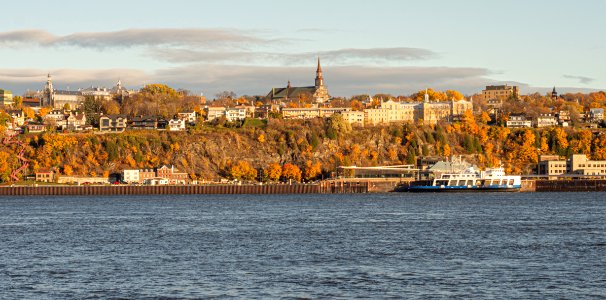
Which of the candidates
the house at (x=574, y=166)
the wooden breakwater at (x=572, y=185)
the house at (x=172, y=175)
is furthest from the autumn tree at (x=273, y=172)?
the house at (x=574, y=166)

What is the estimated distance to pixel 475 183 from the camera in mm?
152500

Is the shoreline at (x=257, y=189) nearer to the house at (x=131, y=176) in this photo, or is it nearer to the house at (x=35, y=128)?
the house at (x=131, y=176)

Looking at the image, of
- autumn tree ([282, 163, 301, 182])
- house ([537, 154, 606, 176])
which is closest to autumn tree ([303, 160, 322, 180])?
autumn tree ([282, 163, 301, 182])

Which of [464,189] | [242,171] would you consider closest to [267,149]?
[242,171]

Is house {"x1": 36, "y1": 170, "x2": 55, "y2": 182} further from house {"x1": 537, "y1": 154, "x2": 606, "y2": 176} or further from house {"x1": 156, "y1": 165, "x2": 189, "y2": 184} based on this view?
house {"x1": 537, "y1": 154, "x2": 606, "y2": 176}

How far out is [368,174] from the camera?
17800cm

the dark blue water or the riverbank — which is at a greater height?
the dark blue water

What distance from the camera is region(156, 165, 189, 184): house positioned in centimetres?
16888

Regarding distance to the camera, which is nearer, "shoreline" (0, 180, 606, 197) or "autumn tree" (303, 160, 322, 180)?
"shoreline" (0, 180, 606, 197)

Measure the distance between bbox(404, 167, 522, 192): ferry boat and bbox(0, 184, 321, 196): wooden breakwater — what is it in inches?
745

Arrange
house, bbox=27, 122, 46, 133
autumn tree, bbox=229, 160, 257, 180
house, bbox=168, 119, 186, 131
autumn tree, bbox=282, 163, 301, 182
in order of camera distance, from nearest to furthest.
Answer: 1. autumn tree, bbox=229, 160, 257, 180
2. autumn tree, bbox=282, 163, 301, 182
3. house, bbox=27, 122, 46, 133
4. house, bbox=168, 119, 186, 131

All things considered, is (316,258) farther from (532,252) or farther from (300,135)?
(300,135)

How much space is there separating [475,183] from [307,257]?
106870 mm

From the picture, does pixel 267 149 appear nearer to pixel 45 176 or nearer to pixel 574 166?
pixel 45 176
